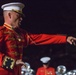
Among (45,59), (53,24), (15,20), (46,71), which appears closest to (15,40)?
(15,20)

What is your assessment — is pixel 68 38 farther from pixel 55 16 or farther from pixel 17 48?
pixel 55 16

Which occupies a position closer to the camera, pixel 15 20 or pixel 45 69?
pixel 15 20

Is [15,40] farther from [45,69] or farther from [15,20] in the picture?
[45,69]

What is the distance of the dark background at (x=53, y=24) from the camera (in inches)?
366

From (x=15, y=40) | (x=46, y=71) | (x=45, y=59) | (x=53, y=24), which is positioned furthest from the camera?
(x=53, y=24)

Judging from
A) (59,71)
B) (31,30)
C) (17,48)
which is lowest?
(17,48)

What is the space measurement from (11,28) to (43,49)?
208 inches

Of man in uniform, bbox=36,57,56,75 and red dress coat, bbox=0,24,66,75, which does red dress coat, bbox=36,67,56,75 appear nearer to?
man in uniform, bbox=36,57,56,75

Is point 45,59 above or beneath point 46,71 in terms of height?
above

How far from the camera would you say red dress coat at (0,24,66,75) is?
173 inches

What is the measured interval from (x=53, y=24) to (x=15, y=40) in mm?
5009

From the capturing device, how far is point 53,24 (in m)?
9.45

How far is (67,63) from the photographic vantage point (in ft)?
31.6

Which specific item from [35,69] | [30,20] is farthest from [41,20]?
[35,69]
